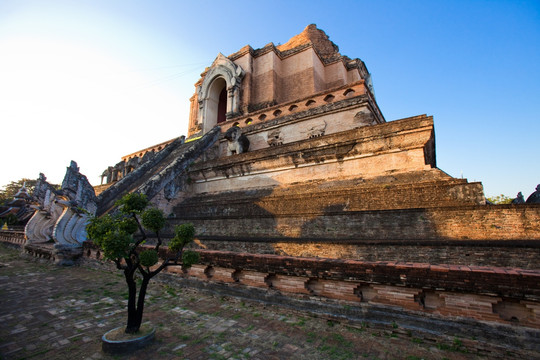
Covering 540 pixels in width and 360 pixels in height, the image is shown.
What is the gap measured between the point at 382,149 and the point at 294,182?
106 inches

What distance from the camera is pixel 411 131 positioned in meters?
6.68

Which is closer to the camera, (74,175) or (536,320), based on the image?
(536,320)

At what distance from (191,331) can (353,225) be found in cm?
359

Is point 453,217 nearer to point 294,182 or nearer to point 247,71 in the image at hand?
point 294,182

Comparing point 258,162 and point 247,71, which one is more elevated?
point 247,71

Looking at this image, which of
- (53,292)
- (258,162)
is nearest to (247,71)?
(258,162)

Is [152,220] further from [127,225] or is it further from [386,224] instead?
[386,224]

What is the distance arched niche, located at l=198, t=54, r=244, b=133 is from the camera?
18406 millimetres

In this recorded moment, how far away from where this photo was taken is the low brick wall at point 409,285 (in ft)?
8.92

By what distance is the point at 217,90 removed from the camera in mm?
20859

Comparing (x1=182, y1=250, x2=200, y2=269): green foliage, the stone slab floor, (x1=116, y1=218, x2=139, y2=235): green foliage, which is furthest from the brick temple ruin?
(x1=116, y1=218, x2=139, y2=235): green foliage

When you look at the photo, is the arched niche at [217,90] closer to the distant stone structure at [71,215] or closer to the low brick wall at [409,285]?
the distant stone structure at [71,215]

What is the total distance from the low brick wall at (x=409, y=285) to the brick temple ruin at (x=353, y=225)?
1 centimetres

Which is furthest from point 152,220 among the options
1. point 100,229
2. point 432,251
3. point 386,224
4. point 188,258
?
point 432,251
